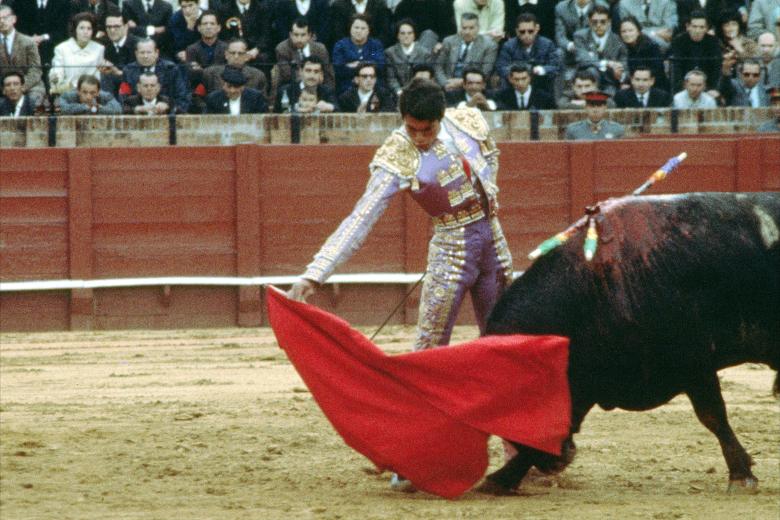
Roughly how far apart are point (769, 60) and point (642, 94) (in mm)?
952

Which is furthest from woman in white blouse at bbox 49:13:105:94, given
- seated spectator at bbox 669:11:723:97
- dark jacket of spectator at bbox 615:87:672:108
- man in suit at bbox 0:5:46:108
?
seated spectator at bbox 669:11:723:97

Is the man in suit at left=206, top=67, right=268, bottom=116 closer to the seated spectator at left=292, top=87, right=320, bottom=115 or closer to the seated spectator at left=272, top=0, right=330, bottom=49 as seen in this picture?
the seated spectator at left=292, top=87, right=320, bottom=115

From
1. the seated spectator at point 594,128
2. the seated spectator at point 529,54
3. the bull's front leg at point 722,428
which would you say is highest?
the seated spectator at point 529,54

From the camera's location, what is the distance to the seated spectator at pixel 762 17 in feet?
38.6

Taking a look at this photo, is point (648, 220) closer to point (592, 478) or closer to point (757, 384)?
point (592, 478)

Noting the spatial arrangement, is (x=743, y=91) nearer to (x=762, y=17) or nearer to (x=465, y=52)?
(x=762, y=17)

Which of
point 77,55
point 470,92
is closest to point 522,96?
point 470,92

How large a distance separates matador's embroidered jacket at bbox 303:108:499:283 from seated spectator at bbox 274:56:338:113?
5.64m

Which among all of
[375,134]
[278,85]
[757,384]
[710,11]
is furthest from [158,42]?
[757,384]

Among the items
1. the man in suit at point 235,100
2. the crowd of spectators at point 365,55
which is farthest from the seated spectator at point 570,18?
the man in suit at point 235,100

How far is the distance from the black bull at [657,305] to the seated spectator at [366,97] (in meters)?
6.00

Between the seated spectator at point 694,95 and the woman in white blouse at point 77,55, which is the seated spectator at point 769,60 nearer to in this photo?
the seated spectator at point 694,95

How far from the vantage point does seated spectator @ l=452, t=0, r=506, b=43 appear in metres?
11.4

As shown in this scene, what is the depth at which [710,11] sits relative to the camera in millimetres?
12031
